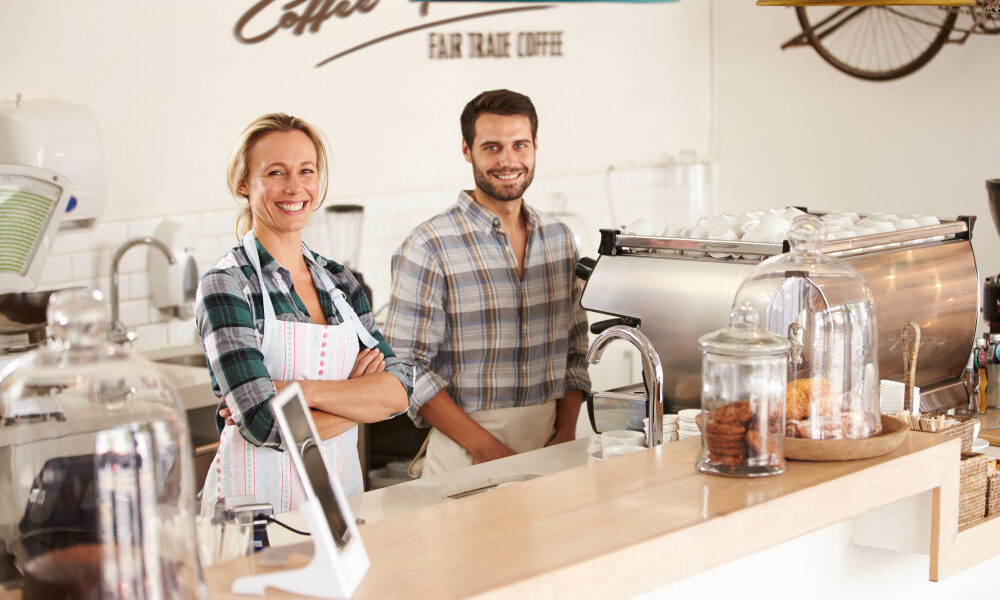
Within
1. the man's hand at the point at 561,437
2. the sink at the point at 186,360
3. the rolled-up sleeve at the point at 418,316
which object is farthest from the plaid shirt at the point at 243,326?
the sink at the point at 186,360

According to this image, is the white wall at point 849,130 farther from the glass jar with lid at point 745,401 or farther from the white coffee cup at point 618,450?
the glass jar with lid at point 745,401

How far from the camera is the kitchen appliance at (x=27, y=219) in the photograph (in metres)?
3.12

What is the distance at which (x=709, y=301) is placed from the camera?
2.57m

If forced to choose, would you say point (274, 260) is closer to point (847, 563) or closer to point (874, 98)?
point (847, 563)

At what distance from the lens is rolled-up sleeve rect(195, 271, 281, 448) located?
2205mm

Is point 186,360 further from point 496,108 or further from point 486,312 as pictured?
point 496,108

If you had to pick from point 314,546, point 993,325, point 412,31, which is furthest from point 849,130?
point 314,546

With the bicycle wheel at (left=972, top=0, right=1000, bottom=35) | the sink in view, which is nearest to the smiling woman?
the sink

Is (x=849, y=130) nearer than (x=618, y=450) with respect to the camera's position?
No

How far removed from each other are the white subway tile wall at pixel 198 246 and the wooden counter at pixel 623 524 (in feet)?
7.84

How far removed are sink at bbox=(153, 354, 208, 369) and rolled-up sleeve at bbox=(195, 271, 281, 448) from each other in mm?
1670

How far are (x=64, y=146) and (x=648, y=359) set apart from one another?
207 centimetres

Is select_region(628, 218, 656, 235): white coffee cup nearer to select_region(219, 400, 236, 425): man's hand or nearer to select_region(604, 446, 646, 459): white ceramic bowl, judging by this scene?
select_region(604, 446, 646, 459): white ceramic bowl

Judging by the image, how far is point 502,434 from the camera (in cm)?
311
